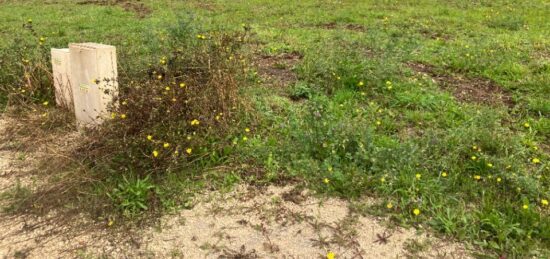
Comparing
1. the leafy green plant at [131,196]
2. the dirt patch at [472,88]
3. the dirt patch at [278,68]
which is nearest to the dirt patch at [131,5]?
the dirt patch at [278,68]

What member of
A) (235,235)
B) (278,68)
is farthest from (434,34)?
(235,235)

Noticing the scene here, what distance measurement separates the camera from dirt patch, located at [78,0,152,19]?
10.3m

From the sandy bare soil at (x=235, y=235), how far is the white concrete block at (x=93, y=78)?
1.12 m

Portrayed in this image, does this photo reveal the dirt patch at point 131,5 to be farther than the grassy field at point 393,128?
Yes

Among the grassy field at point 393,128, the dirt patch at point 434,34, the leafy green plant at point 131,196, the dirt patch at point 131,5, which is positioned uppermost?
the dirt patch at point 131,5

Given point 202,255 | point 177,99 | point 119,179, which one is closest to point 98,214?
point 119,179

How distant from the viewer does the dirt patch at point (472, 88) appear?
4523 mm

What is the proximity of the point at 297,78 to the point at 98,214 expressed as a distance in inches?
112

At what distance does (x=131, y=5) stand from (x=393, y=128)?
9.24m

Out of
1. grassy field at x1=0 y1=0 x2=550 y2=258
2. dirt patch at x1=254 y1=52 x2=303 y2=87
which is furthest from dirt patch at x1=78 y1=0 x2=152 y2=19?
dirt patch at x1=254 y1=52 x2=303 y2=87

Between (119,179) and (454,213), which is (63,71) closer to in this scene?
(119,179)

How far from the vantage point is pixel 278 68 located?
18.4 feet

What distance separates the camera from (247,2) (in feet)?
37.7

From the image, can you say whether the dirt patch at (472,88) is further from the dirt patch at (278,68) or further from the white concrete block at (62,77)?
the white concrete block at (62,77)
